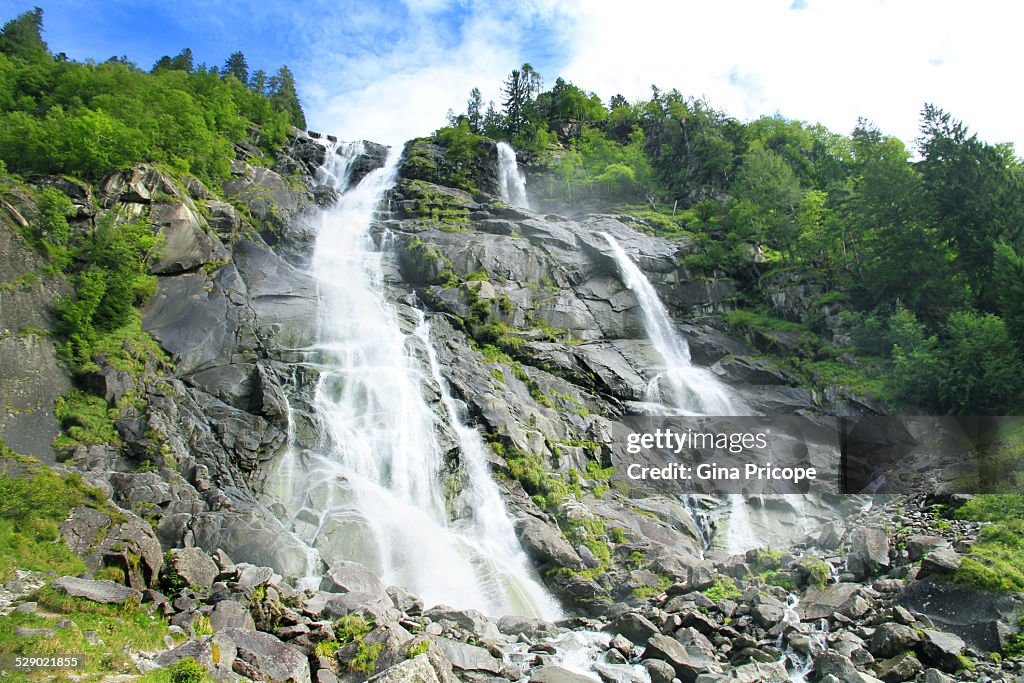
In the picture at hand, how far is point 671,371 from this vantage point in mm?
29562

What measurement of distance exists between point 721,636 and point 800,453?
14336mm

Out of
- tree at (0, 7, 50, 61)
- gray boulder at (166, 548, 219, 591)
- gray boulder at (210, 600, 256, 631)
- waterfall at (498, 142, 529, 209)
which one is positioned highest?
tree at (0, 7, 50, 61)

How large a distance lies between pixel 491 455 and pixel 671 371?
1255 centimetres

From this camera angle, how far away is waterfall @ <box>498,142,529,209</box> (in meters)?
49.4

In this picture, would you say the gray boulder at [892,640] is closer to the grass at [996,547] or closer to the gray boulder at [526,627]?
the grass at [996,547]

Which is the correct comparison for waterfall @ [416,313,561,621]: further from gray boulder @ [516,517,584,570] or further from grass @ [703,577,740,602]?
grass @ [703,577,740,602]

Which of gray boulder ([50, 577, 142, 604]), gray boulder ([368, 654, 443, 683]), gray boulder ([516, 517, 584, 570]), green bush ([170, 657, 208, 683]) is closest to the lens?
green bush ([170, 657, 208, 683])

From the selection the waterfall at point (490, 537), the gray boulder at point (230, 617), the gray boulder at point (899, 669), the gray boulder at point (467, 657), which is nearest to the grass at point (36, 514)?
the gray boulder at point (230, 617)

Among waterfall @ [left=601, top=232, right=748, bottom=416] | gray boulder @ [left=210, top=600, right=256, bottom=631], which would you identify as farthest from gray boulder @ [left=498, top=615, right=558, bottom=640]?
waterfall @ [left=601, top=232, right=748, bottom=416]

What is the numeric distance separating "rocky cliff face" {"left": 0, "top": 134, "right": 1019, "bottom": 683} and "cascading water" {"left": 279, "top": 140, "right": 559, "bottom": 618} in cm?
68

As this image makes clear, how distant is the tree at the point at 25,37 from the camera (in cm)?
4094

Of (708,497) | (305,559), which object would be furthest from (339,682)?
(708,497)

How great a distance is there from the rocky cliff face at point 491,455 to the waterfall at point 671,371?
0.81 metres

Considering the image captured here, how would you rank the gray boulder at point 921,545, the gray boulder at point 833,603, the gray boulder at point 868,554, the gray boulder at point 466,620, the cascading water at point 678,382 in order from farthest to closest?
1. the cascading water at point 678,382
2. the gray boulder at point 868,554
3. the gray boulder at point 921,545
4. the gray boulder at point 833,603
5. the gray boulder at point 466,620
